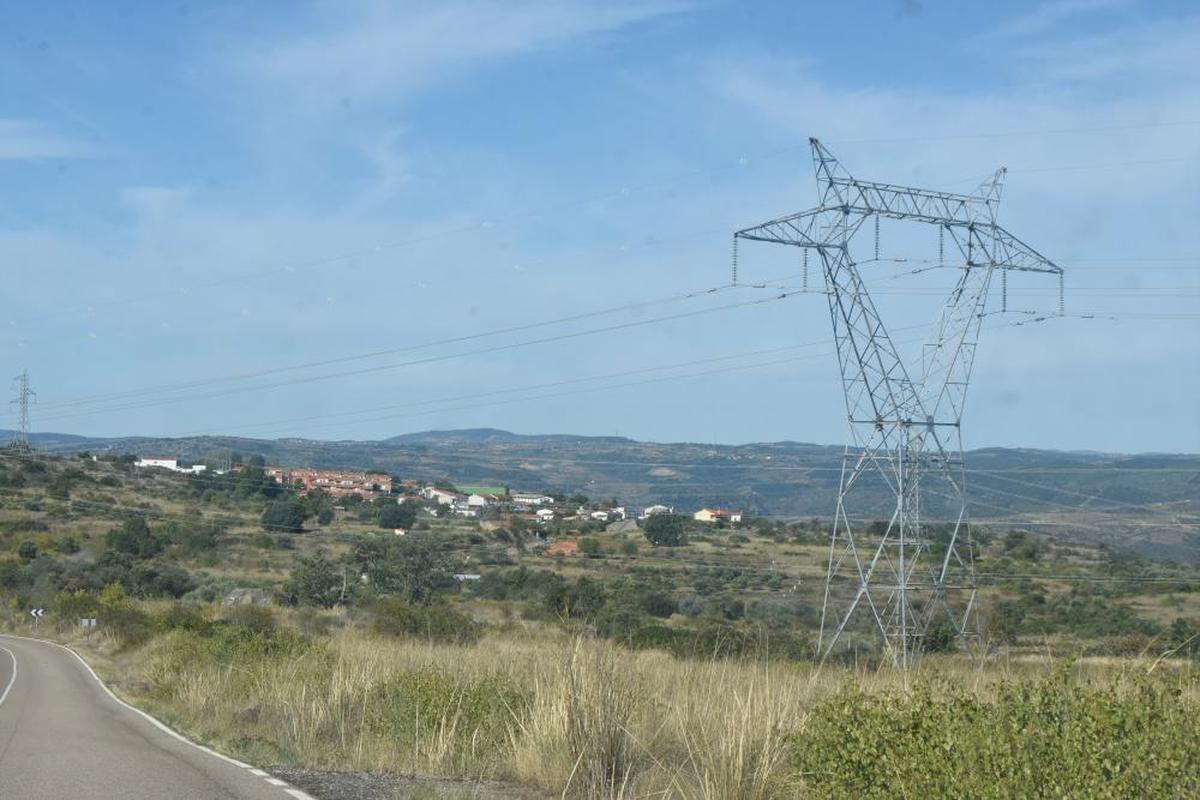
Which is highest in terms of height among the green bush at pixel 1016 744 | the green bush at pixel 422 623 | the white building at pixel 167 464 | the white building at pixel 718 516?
the white building at pixel 167 464

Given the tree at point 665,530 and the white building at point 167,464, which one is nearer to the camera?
the tree at point 665,530

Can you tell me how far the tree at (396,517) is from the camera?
62.2 metres

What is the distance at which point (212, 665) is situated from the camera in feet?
73.4

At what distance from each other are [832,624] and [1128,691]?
25.0 metres

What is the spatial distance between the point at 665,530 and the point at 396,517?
15.5 m

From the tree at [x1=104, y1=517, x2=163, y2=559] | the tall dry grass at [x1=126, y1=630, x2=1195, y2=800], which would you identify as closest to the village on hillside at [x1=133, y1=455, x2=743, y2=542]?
the tree at [x1=104, y1=517, x2=163, y2=559]

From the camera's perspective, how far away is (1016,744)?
6234 millimetres

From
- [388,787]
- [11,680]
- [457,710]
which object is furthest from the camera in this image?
[11,680]

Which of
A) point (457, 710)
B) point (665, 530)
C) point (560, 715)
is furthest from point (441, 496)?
point (560, 715)

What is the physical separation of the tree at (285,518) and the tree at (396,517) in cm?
388

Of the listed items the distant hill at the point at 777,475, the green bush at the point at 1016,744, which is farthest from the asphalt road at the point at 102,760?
the distant hill at the point at 777,475

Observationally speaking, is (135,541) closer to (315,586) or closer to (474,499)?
(474,499)

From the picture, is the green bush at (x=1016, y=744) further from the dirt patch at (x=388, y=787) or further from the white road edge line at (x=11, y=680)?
the white road edge line at (x=11, y=680)

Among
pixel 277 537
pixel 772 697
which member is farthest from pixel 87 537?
pixel 772 697
